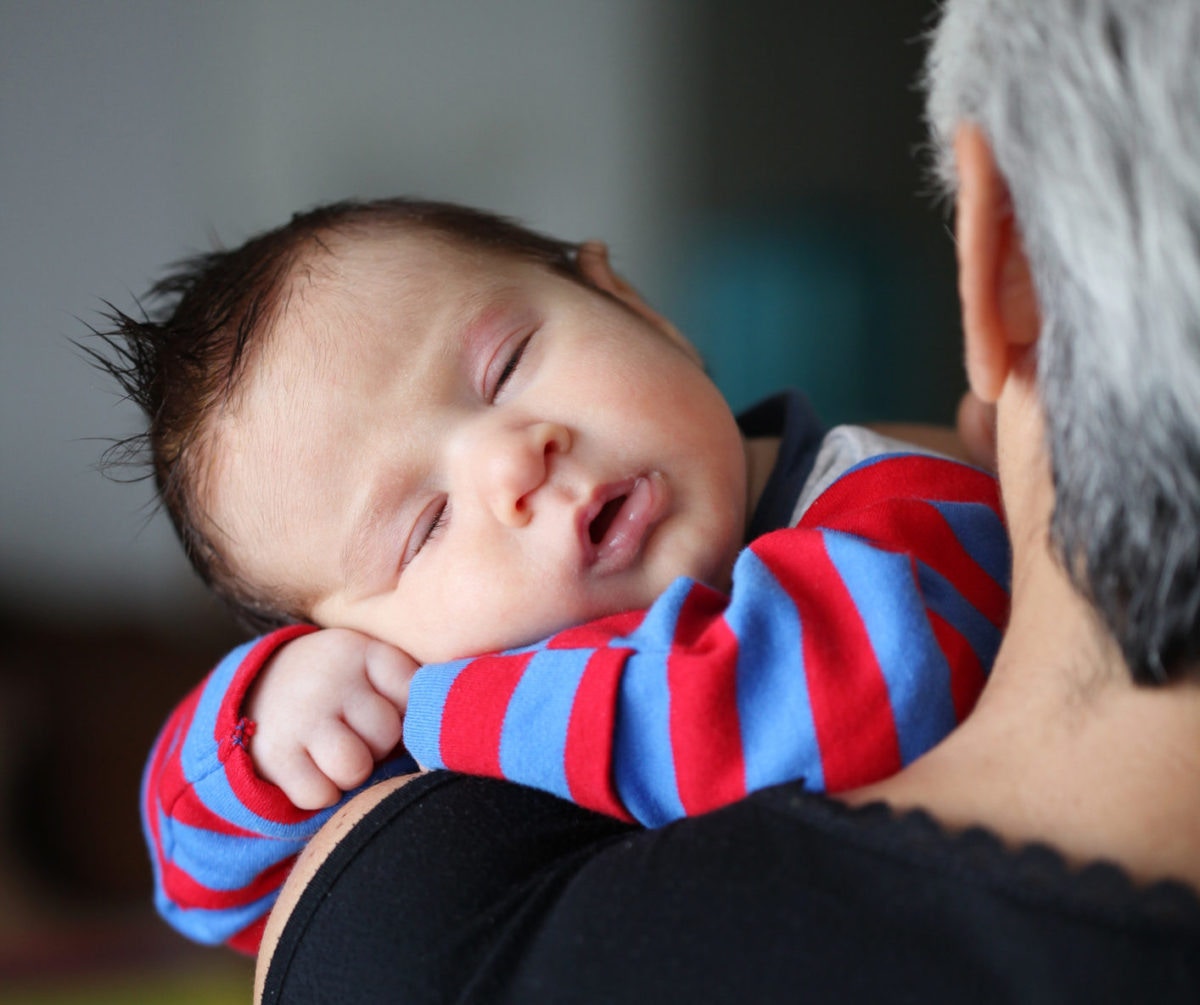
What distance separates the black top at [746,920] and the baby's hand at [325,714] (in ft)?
0.78

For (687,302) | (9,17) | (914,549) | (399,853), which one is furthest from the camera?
(687,302)

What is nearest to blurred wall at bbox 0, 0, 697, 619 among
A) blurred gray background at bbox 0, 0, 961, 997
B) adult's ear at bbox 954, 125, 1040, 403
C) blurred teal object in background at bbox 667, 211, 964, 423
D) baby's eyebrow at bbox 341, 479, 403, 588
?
blurred gray background at bbox 0, 0, 961, 997

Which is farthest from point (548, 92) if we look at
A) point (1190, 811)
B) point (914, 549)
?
point (1190, 811)

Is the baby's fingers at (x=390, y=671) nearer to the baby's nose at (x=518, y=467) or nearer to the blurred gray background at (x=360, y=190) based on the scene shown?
the baby's nose at (x=518, y=467)

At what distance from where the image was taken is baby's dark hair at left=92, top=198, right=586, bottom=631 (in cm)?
104

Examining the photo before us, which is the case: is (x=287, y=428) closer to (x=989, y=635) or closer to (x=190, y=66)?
(x=989, y=635)

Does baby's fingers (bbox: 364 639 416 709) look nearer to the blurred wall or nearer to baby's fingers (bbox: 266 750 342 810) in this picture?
baby's fingers (bbox: 266 750 342 810)

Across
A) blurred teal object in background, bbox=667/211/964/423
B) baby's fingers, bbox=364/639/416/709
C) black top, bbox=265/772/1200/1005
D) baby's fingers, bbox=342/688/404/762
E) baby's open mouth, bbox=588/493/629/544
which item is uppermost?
baby's open mouth, bbox=588/493/629/544

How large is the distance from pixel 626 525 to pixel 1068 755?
433 millimetres

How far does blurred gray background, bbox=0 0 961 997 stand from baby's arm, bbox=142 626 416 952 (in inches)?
61.7

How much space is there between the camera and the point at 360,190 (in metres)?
3.12

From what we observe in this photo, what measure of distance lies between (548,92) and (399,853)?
9.84 feet

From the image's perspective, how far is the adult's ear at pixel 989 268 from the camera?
0.53 metres

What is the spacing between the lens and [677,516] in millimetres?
936
